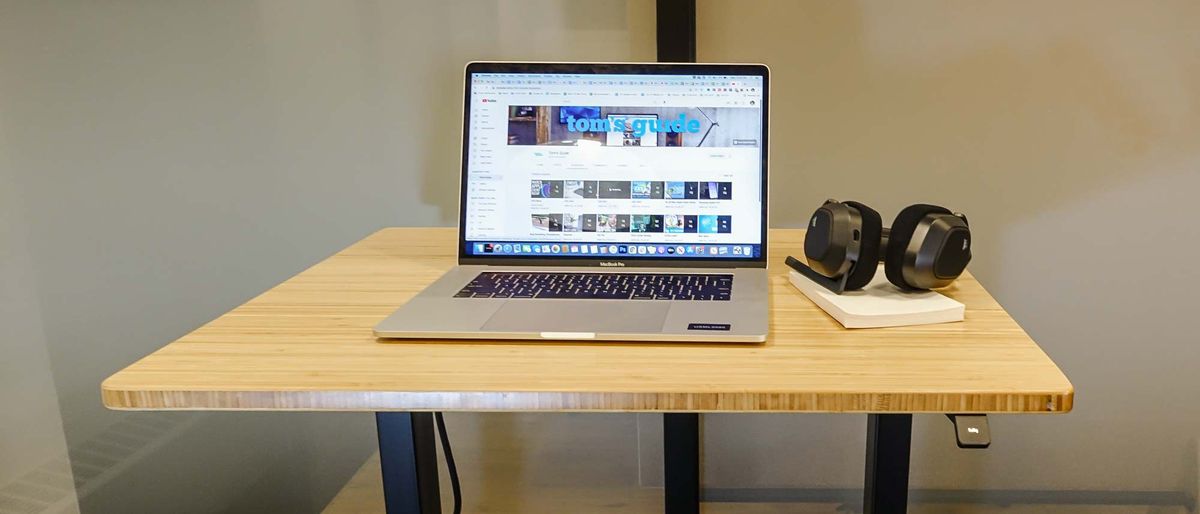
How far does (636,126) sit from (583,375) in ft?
1.32

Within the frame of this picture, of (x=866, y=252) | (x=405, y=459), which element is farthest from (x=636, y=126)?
(x=405, y=459)

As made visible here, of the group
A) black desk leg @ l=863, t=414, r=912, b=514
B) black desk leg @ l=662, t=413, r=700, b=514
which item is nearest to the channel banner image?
black desk leg @ l=863, t=414, r=912, b=514

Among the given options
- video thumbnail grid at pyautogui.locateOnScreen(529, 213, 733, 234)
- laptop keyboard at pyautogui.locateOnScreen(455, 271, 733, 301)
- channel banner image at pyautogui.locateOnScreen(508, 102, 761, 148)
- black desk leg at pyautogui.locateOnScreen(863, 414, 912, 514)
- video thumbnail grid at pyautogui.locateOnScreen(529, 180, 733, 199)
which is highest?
channel banner image at pyautogui.locateOnScreen(508, 102, 761, 148)

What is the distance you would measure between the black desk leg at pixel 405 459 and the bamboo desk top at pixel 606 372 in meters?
0.08

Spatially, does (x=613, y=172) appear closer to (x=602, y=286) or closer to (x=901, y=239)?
(x=602, y=286)

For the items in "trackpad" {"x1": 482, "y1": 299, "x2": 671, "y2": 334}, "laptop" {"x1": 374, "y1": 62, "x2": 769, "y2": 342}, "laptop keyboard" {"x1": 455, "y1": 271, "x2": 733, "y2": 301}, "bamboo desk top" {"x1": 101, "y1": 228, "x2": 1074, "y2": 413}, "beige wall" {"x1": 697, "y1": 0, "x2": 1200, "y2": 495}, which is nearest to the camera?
"bamboo desk top" {"x1": 101, "y1": 228, "x2": 1074, "y2": 413}

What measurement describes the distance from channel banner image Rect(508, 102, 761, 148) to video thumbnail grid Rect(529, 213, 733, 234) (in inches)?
3.2

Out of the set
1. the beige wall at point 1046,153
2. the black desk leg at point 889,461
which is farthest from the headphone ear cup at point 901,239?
the beige wall at point 1046,153

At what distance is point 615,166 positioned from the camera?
107cm

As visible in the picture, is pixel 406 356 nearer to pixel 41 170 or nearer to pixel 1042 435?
pixel 41 170

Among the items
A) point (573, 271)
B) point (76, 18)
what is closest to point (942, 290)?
point (573, 271)

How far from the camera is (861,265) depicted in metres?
0.91

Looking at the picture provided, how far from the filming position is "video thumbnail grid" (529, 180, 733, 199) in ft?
3.48

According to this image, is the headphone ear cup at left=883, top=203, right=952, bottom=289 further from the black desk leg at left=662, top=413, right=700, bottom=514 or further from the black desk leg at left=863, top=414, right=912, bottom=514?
the black desk leg at left=662, top=413, right=700, bottom=514
